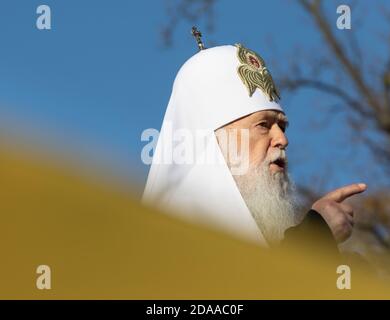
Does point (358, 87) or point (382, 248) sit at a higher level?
point (358, 87)

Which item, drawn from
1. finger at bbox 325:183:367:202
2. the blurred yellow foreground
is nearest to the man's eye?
finger at bbox 325:183:367:202

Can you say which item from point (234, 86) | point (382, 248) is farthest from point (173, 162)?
point (382, 248)

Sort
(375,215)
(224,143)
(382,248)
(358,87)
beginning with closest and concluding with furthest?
1. (224,143)
2. (382,248)
3. (375,215)
4. (358,87)

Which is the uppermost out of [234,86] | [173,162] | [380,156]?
[380,156]

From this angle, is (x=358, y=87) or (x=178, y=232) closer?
(x=178, y=232)

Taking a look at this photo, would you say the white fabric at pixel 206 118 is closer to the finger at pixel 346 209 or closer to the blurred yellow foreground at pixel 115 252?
the finger at pixel 346 209

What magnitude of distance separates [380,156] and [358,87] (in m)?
1.01

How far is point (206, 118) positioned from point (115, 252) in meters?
2.46

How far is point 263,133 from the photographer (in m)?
3.33

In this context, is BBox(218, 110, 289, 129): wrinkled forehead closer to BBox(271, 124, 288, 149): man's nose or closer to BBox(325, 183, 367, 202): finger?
BBox(271, 124, 288, 149): man's nose

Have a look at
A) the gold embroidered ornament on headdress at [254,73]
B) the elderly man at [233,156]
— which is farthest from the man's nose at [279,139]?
the gold embroidered ornament on headdress at [254,73]

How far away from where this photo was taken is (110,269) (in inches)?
46.0
